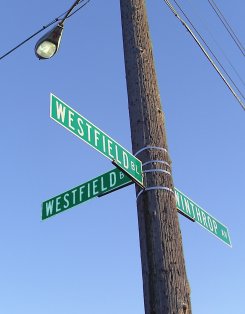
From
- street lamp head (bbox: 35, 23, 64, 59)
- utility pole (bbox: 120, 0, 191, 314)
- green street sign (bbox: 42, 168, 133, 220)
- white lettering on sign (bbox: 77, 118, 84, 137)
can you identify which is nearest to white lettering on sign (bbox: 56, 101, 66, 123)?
white lettering on sign (bbox: 77, 118, 84, 137)

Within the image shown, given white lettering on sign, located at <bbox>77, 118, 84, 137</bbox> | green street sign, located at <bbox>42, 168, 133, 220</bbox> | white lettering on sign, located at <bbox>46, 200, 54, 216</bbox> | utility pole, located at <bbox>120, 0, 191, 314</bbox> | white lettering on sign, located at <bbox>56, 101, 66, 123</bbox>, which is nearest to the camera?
utility pole, located at <bbox>120, 0, 191, 314</bbox>

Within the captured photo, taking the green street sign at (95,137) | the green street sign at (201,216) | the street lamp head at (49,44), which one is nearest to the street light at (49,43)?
the street lamp head at (49,44)

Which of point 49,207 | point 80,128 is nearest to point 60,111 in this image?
point 80,128

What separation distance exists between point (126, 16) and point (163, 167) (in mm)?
2144

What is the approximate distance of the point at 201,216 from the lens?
5.47 metres

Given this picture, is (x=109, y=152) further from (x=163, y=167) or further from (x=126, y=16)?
(x=126, y=16)

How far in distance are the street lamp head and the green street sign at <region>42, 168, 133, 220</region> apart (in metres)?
1.83

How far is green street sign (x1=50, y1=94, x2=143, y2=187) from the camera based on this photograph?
14.1 ft

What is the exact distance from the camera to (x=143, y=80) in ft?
17.4

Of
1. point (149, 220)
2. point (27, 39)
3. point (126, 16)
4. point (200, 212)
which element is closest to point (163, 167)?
point (149, 220)

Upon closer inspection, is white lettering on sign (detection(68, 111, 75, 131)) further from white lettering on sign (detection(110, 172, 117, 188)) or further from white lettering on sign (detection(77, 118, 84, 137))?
white lettering on sign (detection(110, 172, 117, 188))

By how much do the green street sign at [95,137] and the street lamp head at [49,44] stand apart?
5.23 feet

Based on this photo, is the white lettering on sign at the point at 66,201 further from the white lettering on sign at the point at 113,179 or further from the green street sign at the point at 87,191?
the white lettering on sign at the point at 113,179

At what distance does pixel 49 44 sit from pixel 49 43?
0.01m
